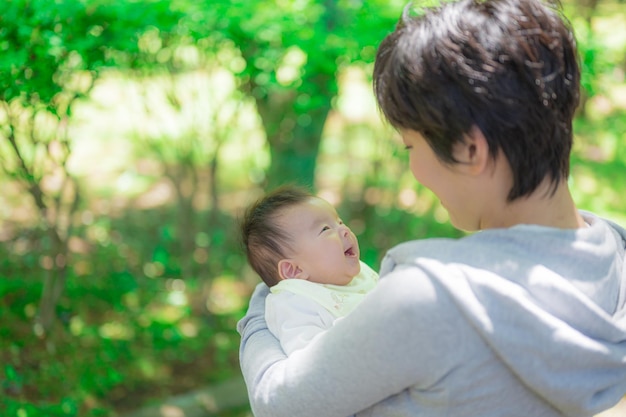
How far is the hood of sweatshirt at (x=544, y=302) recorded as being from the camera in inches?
49.8

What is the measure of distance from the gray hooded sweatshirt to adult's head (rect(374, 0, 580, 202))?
0.16 metres

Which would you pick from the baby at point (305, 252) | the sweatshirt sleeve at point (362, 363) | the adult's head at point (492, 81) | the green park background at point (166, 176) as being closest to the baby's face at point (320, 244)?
the baby at point (305, 252)

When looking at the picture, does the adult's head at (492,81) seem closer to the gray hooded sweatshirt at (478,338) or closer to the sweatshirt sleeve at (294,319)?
the gray hooded sweatshirt at (478,338)

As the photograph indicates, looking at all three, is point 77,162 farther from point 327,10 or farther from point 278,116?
point 327,10

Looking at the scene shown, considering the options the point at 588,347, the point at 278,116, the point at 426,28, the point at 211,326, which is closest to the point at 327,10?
the point at 278,116

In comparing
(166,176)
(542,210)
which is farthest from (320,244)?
(166,176)

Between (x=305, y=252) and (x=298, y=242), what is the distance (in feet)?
0.12

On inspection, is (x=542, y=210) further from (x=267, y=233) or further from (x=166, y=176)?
(x=166, y=176)

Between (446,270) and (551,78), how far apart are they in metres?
0.39

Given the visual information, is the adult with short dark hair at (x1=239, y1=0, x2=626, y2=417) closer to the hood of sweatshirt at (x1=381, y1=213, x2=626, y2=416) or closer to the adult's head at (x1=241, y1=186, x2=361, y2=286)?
the hood of sweatshirt at (x1=381, y1=213, x2=626, y2=416)

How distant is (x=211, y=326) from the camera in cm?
453

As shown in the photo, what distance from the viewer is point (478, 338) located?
1271mm

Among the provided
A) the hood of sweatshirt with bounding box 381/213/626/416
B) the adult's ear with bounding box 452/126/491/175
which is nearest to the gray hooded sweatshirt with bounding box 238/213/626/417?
the hood of sweatshirt with bounding box 381/213/626/416

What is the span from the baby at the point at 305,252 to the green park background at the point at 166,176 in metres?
1.42
